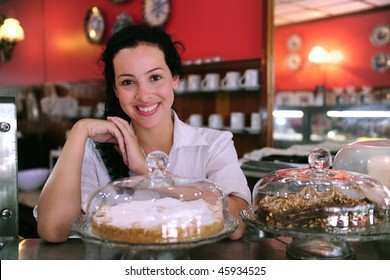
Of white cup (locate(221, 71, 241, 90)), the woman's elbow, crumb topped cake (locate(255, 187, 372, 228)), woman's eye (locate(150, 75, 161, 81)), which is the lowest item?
the woman's elbow

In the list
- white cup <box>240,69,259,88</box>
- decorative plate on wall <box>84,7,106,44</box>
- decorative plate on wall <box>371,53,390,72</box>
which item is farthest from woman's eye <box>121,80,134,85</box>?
decorative plate on wall <box>371,53,390,72</box>

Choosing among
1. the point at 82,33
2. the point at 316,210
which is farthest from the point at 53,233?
the point at 82,33

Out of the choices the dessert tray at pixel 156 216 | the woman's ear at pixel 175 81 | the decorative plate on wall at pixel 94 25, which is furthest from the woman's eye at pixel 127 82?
the decorative plate on wall at pixel 94 25

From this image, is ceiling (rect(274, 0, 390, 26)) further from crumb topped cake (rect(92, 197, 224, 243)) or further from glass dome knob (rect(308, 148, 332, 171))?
crumb topped cake (rect(92, 197, 224, 243))

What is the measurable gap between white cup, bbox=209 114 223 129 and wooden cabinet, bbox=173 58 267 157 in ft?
0.39

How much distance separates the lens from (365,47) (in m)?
6.30

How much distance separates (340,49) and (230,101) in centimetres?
315

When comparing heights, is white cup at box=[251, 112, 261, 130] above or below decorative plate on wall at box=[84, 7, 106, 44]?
below

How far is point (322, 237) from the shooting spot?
91 centimetres

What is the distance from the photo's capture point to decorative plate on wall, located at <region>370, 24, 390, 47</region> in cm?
581

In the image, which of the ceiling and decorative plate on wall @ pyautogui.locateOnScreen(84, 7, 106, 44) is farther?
decorative plate on wall @ pyautogui.locateOnScreen(84, 7, 106, 44)

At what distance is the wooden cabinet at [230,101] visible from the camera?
4.08 meters

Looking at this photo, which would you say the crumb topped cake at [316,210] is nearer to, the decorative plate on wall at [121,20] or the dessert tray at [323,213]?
the dessert tray at [323,213]
